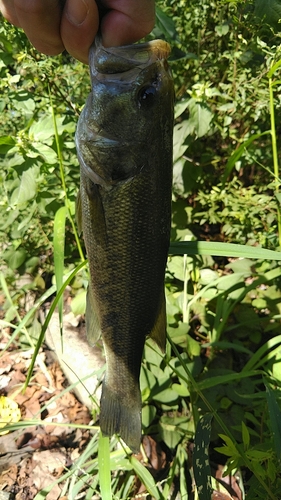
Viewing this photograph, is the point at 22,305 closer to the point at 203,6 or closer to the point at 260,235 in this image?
the point at 260,235

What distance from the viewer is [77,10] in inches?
44.5

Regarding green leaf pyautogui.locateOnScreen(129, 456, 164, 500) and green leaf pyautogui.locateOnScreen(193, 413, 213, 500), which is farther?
green leaf pyautogui.locateOnScreen(129, 456, 164, 500)

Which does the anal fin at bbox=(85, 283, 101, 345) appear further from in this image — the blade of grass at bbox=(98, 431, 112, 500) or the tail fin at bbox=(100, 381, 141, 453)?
the blade of grass at bbox=(98, 431, 112, 500)

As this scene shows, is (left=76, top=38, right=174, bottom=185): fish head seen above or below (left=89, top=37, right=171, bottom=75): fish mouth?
below

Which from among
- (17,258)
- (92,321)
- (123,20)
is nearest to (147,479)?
(92,321)

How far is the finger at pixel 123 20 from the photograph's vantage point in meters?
1.15

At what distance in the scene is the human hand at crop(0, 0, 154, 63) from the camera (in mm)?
1148

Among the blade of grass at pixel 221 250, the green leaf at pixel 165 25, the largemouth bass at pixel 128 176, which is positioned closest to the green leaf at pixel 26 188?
the largemouth bass at pixel 128 176

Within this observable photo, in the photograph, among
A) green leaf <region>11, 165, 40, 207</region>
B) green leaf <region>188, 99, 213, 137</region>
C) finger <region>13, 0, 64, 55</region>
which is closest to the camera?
finger <region>13, 0, 64, 55</region>

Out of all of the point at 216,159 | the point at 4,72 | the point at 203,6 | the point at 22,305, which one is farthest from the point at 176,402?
the point at 203,6

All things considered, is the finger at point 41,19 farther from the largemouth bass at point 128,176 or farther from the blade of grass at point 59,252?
the blade of grass at point 59,252

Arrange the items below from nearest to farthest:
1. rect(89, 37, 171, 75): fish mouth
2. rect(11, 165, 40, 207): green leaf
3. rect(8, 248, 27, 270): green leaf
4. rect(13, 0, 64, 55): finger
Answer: rect(89, 37, 171, 75): fish mouth, rect(13, 0, 64, 55): finger, rect(11, 165, 40, 207): green leaf, rect(8, 248, 27, 270): green leaf

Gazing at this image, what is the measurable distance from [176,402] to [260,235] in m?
1.09

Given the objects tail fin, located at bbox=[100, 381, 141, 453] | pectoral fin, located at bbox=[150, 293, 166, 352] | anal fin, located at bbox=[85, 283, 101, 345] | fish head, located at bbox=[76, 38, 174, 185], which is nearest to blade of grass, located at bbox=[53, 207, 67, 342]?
anal fin, located at bbox=[85, 283, 101, 345]
